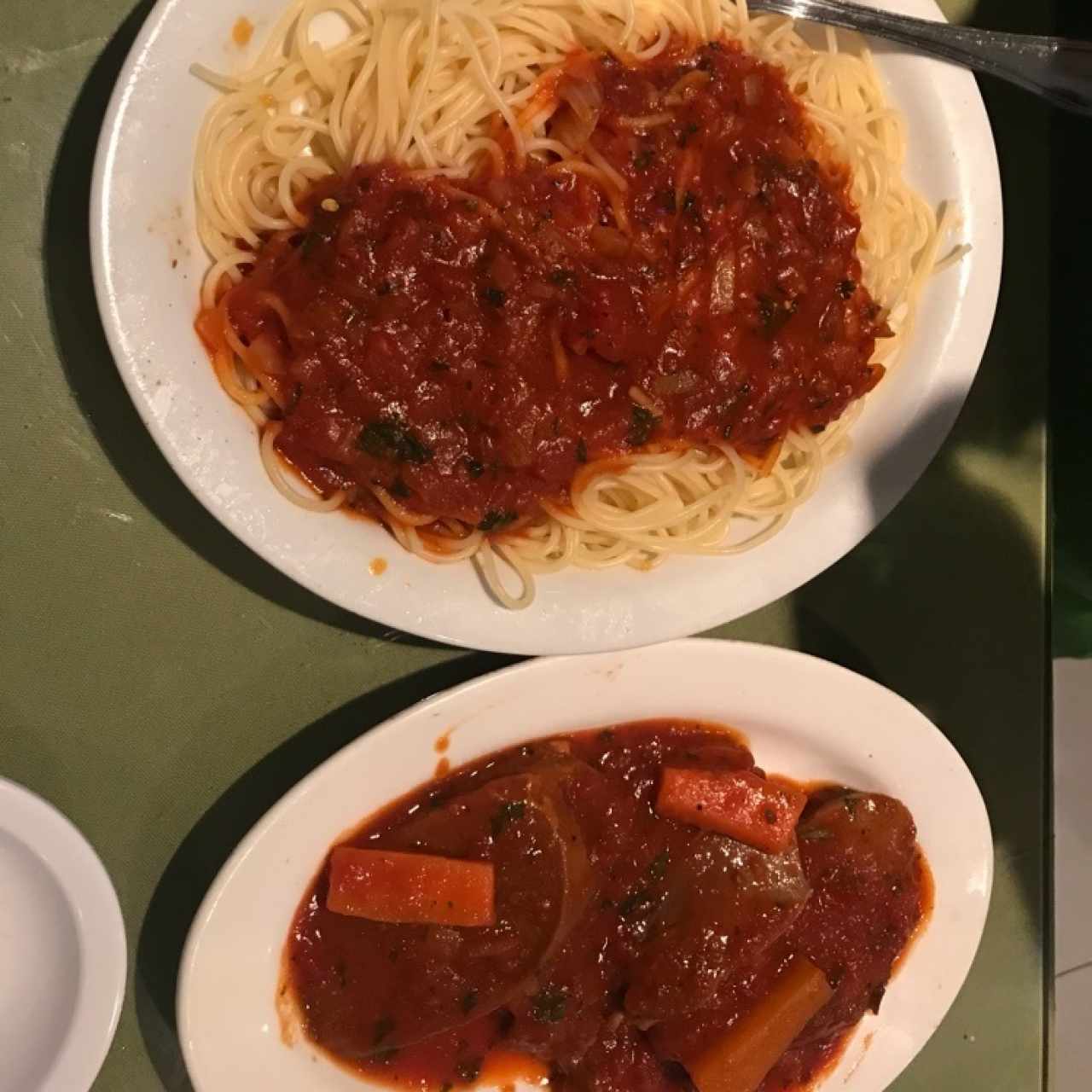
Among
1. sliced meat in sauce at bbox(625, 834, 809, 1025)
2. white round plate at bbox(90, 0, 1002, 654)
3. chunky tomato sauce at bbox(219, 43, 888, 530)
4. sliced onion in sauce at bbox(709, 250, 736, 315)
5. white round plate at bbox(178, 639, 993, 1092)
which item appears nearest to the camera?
white round plate at bbox(90, 0, 1002, 654)

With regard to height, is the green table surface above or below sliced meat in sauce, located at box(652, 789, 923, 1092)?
above

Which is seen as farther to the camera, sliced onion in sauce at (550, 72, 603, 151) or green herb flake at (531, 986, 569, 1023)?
green herb flake at (531, 986, 569, 1023)

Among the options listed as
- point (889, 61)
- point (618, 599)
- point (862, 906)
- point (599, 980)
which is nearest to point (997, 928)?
point (862, 906)

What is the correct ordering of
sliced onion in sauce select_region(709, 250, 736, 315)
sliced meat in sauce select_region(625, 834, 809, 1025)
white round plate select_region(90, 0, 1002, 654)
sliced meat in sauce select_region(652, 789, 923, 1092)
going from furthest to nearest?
sliced meat in sauce select_region(652, 789, 923, 1092), sliced meat in sauce select_region(625, 834, 809, 1025), sliced onion in sauce select_region(709, 250, 736, 315), white round plate select_region(90, 0, 1002, 654)

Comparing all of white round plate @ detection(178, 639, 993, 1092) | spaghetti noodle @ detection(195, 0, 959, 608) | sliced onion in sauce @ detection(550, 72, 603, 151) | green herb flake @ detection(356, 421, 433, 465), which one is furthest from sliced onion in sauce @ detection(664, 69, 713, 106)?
white round plate @ detection(178, 639, 993, 1092)

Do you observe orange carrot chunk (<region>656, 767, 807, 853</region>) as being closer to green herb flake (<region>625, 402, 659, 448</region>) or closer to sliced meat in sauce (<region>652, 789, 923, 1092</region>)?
sliced meat in sauce (<region>652, 789, 923, 1092</region>)

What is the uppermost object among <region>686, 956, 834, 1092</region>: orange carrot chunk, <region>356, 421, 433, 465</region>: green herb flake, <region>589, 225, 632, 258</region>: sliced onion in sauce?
<region>589, 225, 632, 258</region>: sliced onion in sauce

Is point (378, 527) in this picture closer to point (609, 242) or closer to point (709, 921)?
point (609, 242)
